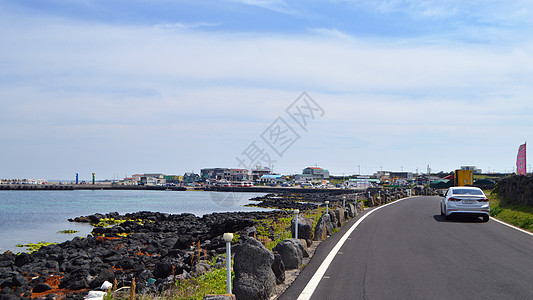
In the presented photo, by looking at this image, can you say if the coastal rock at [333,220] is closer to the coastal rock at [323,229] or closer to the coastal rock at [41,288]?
the coastal rock at [323,229]

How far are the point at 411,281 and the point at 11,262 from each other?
16810 mm

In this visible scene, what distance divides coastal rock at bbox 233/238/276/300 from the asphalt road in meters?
0.43

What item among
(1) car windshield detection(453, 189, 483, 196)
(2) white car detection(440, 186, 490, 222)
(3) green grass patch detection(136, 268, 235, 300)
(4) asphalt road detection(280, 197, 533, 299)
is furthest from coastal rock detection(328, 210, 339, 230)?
(3) green grass patch detection(136, 268, 235, 300)

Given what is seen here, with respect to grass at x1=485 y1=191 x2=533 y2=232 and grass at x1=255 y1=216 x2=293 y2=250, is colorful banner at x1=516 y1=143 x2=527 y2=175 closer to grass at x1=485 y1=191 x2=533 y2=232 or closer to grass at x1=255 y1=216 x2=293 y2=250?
grass at x1=485 y1=191 x2=533 y2=232

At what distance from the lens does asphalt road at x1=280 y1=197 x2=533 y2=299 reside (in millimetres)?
7859

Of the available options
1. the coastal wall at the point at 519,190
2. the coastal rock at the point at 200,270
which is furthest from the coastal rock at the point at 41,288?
the coastal wall at the point at 519,190

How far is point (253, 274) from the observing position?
7.76 meters

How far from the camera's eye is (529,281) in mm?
8578

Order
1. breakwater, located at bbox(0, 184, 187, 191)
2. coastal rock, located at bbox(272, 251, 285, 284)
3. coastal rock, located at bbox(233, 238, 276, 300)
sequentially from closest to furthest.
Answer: coastal rock, located at bbox(233, 238, 276, 300) < coastal rock, located at bbox(272, 251, 285, 284) < breakwater, located at bbox(0, 184, 187, 191)

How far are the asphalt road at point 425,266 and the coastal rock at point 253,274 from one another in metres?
0.43

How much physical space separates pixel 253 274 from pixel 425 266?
177 inches

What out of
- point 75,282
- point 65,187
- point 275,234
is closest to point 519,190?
point 275,234

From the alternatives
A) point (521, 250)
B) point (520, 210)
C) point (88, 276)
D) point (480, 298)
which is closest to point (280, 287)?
point (480, 298)

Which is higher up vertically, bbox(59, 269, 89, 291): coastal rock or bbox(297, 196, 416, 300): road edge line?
bbox(297, 196, 416, 300): road edge line
